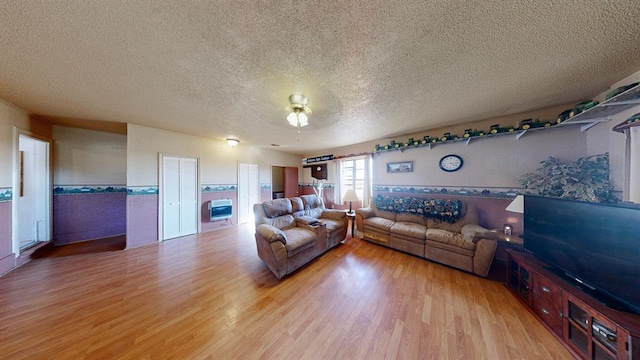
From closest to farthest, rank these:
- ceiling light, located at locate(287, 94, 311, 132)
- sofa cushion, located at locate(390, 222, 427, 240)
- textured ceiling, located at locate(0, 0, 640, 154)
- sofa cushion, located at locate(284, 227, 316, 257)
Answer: textured ceiling, located at locate(0, 0, 640, 154) < ceiling light, located at locate(287, 94, 311, 132) < sofa cushion, located at locate(284, 227, 316, 257) < sofa cushion, located at locate(390, 222, 427, 240)

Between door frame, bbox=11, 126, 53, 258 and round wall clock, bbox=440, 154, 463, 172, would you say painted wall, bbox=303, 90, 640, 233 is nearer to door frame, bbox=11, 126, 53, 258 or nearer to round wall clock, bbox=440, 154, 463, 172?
round wall clock, bbox=440, 154, 463, 172

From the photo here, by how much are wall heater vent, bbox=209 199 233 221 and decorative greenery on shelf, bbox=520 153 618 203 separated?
5779 millimetres

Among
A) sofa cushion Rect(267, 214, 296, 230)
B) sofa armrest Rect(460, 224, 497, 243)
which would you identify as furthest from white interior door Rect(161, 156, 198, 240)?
sofa armrest Rect(460, 224, 497, 243)

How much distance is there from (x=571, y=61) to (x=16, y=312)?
5775 mm

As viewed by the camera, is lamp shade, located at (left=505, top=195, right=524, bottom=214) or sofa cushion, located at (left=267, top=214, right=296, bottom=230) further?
sofa cushion, located at (left=267, top=214, right=296, bottom=230)

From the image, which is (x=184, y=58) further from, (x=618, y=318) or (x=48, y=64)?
(x=618, y=318)

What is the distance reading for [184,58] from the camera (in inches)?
59.0

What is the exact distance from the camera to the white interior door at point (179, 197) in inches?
149

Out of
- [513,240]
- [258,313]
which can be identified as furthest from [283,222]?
[513,240]

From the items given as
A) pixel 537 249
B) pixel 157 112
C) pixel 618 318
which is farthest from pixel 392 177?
pixel 157 112

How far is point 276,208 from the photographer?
10.3ft

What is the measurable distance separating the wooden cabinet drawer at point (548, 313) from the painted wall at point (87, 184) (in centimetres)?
721

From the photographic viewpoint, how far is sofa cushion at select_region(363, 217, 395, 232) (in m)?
3.28

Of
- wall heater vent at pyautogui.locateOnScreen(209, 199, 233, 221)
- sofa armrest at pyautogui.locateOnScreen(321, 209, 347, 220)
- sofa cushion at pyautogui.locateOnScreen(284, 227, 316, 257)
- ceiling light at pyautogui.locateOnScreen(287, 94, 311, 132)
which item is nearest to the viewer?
ceiling light at pyautogui.locateOnScreen(287, 94, 311, 132)
